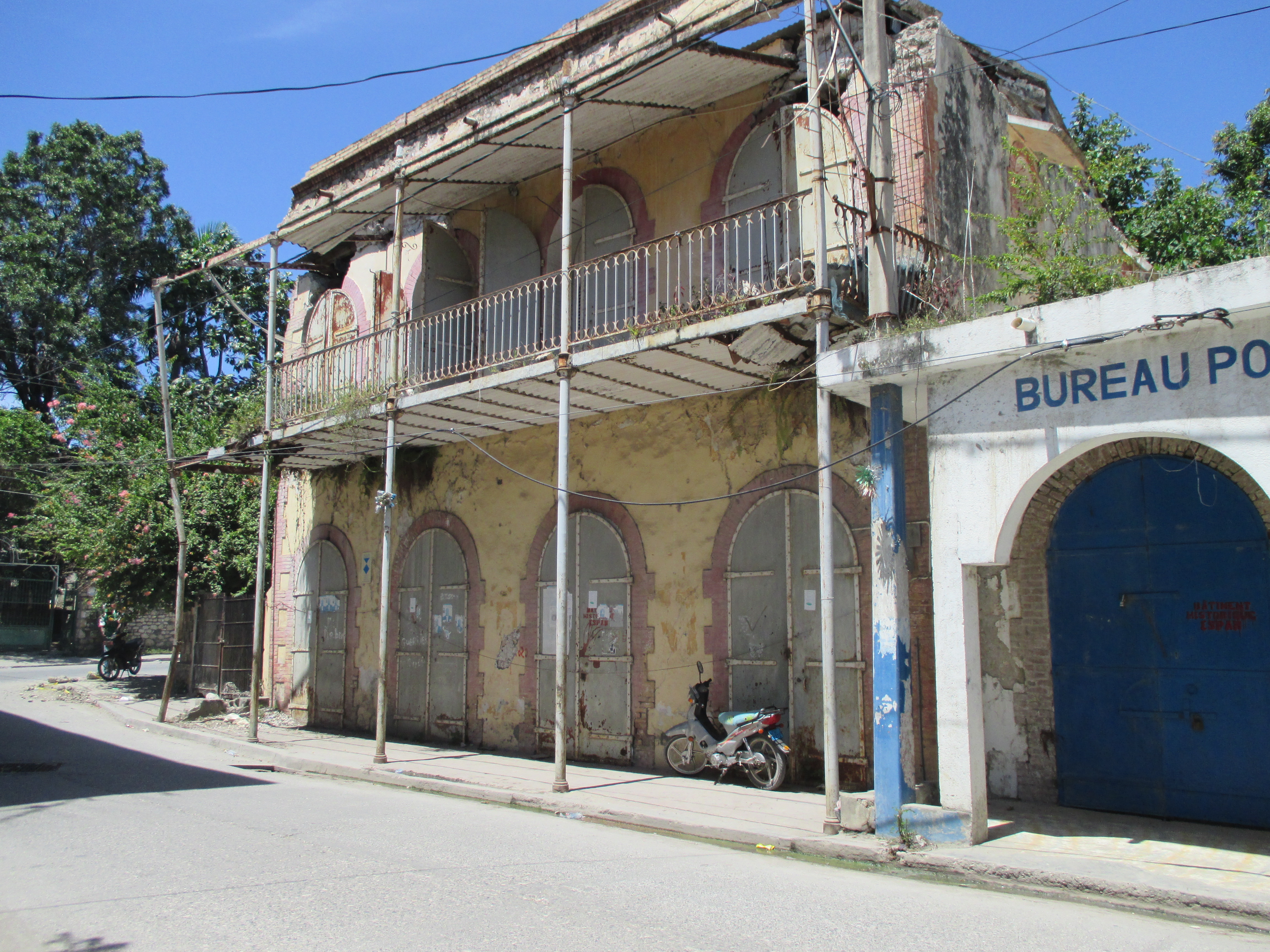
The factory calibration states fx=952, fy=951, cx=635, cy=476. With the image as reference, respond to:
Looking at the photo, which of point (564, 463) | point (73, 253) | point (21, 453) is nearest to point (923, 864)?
point (564, 463)

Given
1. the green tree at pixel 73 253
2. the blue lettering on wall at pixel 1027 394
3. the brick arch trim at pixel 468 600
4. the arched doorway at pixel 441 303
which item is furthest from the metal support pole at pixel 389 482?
the green tree at pixel 73 253

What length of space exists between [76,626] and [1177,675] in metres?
33.8

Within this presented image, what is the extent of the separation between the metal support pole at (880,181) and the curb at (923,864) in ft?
13.1

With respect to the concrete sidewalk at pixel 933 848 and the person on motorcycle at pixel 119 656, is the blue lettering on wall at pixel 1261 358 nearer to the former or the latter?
the concrete sidewalk at pixel 933 848

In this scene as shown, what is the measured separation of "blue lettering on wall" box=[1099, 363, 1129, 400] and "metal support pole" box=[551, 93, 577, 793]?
4973 mm

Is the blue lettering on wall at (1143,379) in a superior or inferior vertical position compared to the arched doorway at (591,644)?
superior

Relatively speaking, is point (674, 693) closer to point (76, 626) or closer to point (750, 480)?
point (750, 480)

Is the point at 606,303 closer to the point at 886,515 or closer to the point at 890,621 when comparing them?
the point at 886,515

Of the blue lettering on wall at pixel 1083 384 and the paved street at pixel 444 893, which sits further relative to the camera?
the blue lettering on wall at pixel 1083 384

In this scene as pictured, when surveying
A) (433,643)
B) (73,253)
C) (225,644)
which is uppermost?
(73,253)

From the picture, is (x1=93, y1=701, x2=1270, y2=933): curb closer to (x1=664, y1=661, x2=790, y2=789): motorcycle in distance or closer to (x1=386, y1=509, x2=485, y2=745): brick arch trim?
(x1=664, y1=661, x2=790, y2=789): motorcycle in distance

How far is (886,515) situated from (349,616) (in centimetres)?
1041

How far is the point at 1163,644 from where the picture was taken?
789cm

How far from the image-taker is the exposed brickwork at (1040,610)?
827 cm
